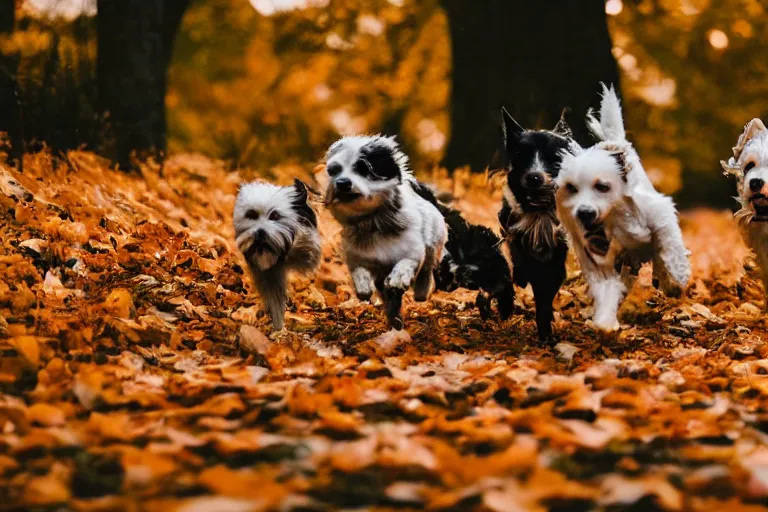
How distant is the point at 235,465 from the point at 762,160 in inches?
187

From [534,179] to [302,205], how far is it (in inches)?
64.2

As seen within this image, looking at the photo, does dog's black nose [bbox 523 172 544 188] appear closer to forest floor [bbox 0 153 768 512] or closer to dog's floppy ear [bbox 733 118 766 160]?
forest floor [bbox 0 153 768 512]

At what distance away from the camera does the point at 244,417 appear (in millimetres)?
4062

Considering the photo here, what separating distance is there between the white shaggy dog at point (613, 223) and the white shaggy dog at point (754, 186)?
0.71m

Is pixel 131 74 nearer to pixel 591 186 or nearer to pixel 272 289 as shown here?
pixel 272 289

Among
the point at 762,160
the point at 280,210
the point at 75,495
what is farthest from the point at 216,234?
the point at 75,495

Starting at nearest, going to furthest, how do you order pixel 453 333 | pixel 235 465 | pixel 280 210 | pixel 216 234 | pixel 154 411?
pixel 235 465, pixel 154 411, pixel 280 210, pixel 453 333, pixel 216 234

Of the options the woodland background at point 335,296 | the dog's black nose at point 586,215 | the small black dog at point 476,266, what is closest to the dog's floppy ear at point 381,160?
the small black dog at point 476,266

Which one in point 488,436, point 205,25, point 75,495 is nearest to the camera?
point 75,495

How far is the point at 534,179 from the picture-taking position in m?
6.36

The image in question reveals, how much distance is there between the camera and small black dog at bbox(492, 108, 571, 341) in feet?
21.0

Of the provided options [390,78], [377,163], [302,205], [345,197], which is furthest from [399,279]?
[390,78]

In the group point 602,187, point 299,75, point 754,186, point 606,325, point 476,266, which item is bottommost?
point 606,325

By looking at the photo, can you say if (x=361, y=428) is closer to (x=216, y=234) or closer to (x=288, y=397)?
(x=288, y=397)
